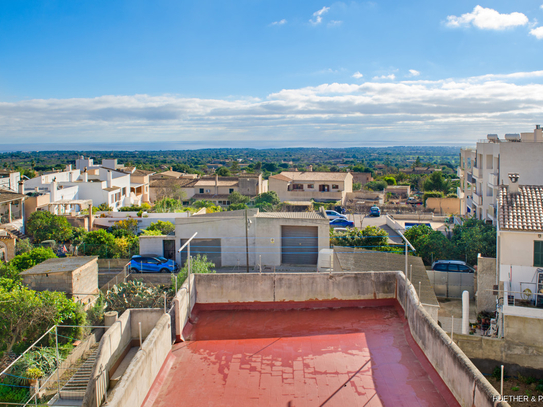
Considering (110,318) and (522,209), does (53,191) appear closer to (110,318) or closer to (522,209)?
→ (110,318)

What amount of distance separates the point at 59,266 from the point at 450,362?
770 inches

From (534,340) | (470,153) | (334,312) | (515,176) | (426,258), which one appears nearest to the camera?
(334,312)

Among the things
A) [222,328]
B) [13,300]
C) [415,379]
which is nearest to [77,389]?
[13,300]

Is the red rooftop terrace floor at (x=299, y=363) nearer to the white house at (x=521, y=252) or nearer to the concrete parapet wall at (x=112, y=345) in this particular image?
the concrete parapet wall at (x=112, y=345)

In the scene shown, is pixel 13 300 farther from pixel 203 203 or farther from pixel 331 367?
pixel 203 203

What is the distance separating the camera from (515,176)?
2012cm

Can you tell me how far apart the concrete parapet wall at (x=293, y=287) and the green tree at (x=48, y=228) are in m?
25.8

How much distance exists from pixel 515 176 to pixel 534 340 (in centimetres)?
760

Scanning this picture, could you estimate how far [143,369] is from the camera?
5645 millimetres

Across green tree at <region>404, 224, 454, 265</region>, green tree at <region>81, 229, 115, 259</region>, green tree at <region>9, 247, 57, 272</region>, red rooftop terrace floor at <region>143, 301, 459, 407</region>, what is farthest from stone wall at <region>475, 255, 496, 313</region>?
green tree at <region>9, 247, 57, 272</region>

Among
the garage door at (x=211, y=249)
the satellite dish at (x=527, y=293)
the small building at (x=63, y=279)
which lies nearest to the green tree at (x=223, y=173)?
the garage door at (x=211, y=249)

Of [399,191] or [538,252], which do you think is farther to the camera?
[399,191]

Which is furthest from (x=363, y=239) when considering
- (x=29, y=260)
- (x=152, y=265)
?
(x=29, y=260)

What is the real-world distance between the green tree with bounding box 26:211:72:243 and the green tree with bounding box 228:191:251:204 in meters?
27.8
